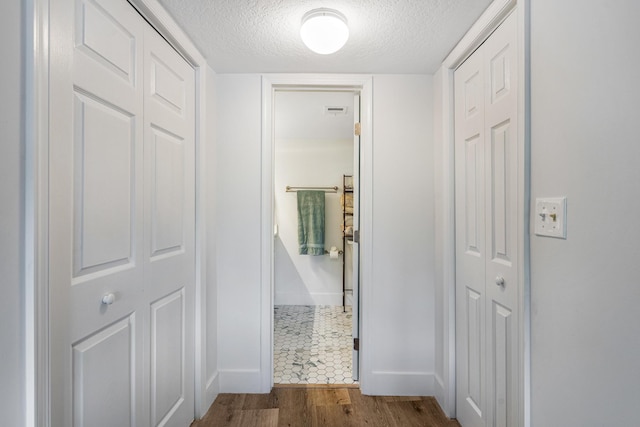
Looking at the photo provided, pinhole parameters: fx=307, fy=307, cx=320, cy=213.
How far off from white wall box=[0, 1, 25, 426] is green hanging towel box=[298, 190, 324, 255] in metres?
3.02

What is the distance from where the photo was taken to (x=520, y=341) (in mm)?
1132

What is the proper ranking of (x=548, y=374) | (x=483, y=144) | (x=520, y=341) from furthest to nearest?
(x=483, y=144) → (x=520, y=341) → (x=548, y=374)

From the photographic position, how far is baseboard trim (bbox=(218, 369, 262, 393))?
1.99 meters

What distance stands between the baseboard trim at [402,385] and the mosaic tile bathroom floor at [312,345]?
0.76 feet

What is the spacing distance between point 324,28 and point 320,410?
207 cm

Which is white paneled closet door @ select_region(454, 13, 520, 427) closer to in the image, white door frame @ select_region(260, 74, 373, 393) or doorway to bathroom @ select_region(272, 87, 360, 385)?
white door frame @ select_region(260, 74, 373, 393)

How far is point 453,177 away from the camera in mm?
1811

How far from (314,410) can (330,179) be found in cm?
256

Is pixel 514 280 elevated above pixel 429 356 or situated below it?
above

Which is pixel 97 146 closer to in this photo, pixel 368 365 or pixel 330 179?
pixel 368 365

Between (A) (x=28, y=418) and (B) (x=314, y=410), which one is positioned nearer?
(A) (x=28, y=418)

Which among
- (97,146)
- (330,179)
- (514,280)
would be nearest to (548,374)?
(514,280)

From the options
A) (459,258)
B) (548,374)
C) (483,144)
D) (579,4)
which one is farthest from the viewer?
(459,258)

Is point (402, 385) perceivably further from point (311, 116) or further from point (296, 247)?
point (311, 116)
